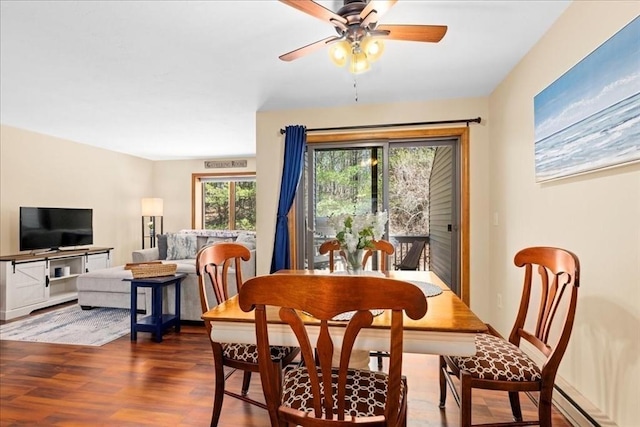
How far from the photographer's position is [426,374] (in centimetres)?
255

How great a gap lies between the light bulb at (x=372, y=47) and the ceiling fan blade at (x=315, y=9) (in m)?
0.21

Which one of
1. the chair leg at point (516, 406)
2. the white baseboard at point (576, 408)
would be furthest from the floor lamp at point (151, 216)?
the white baseboard at point (576, 408)

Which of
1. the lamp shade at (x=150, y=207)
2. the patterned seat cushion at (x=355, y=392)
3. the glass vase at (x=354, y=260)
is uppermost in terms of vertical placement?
the lamp shade at (x=150, y=207)

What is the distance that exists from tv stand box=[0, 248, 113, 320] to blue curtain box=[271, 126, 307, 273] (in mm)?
2934

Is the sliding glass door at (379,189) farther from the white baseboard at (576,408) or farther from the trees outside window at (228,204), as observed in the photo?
the trees outside window at (228,204)

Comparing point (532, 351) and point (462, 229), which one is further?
point (462, 229)

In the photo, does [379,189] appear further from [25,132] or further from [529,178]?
[25,132]

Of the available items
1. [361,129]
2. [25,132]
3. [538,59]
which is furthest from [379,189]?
[25,132]

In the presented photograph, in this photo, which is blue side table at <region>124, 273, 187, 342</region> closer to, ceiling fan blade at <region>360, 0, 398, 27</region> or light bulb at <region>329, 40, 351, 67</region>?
light bulb at <region>329, 40, 351, 67</region>

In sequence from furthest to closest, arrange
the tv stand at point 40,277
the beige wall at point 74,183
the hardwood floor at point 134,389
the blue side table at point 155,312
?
the beige wall at point 74,183 < the tv stand at point 40,277 < the blue side table at point 155,312 < the hardwood floor at point 134,389

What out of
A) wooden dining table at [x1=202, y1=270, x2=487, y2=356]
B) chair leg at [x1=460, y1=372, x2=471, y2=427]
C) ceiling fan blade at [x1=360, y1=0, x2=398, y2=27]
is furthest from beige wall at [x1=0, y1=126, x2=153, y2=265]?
chair leg at [x1=460, y1=372, x2=471, y2=427]

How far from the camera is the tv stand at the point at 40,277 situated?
12.6ft

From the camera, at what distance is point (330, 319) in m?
0.97

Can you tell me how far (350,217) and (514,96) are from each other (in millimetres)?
2053
